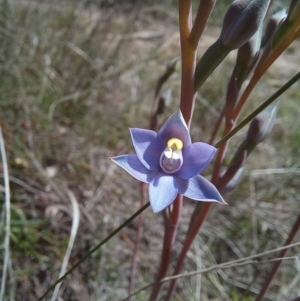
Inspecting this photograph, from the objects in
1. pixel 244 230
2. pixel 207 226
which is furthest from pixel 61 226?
pixel 244 230

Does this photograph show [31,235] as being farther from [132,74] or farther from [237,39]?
[132,74]

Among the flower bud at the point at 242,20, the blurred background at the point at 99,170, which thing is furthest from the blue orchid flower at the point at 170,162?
the blurred background at the point at 99,170

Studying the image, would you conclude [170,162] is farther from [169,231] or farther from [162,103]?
[162,103]

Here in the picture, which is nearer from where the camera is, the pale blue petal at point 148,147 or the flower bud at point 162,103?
the pale blue petal at point 148,147

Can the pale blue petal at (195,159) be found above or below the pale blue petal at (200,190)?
above

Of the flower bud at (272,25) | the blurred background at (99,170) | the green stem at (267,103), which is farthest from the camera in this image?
the blurred background at (99,170)

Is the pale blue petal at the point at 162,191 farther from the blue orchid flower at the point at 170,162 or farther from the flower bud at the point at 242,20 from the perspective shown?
the flower bud at the point at 242,20

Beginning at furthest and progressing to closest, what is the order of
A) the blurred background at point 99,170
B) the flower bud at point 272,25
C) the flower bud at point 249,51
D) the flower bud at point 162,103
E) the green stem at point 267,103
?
the blurred background at point 99,170 < the flower bud at point 162,103 < the flower bud at point 272,25 < the flower bud at point 249,51 < the green stem at point 267,103
